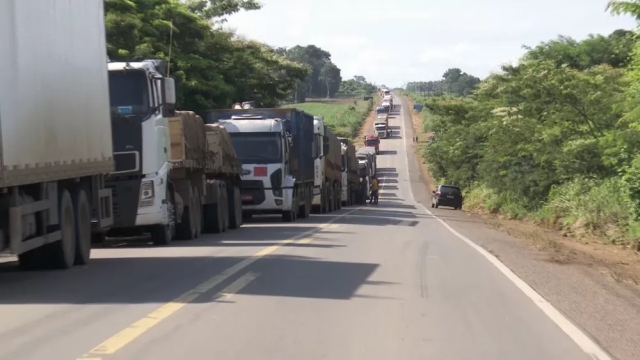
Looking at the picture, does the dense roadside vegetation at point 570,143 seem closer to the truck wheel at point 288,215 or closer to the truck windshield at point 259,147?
the truck wheel at point 288,215

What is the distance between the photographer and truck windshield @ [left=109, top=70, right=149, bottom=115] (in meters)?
17.8

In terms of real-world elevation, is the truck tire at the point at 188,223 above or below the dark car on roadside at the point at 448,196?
above

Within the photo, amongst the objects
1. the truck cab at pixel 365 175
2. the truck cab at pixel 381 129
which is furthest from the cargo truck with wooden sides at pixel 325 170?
the truck cab at pixel 381 129

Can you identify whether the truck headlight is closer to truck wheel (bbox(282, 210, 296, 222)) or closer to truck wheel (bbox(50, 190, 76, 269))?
truck wheel (bbox(50, 190, 76, 269))

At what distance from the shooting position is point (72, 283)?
39.2ft

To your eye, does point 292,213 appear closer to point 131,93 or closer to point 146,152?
point 146,152

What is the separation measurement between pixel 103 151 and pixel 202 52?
29.5 metres

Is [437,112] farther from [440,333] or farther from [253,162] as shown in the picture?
[440,333]

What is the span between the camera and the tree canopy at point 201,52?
118 feet

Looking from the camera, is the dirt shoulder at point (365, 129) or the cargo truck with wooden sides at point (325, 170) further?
the dirt shoulder at point (365, 129)

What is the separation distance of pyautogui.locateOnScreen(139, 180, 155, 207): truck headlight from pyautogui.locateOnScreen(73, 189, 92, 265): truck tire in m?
3.01

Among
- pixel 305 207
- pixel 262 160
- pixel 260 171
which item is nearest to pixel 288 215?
pixel 260 171

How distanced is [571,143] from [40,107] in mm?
21873

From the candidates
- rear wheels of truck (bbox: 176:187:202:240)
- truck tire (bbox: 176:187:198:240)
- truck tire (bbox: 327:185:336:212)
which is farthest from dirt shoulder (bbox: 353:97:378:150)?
truck tire (bbox: 176:187:198:240)
